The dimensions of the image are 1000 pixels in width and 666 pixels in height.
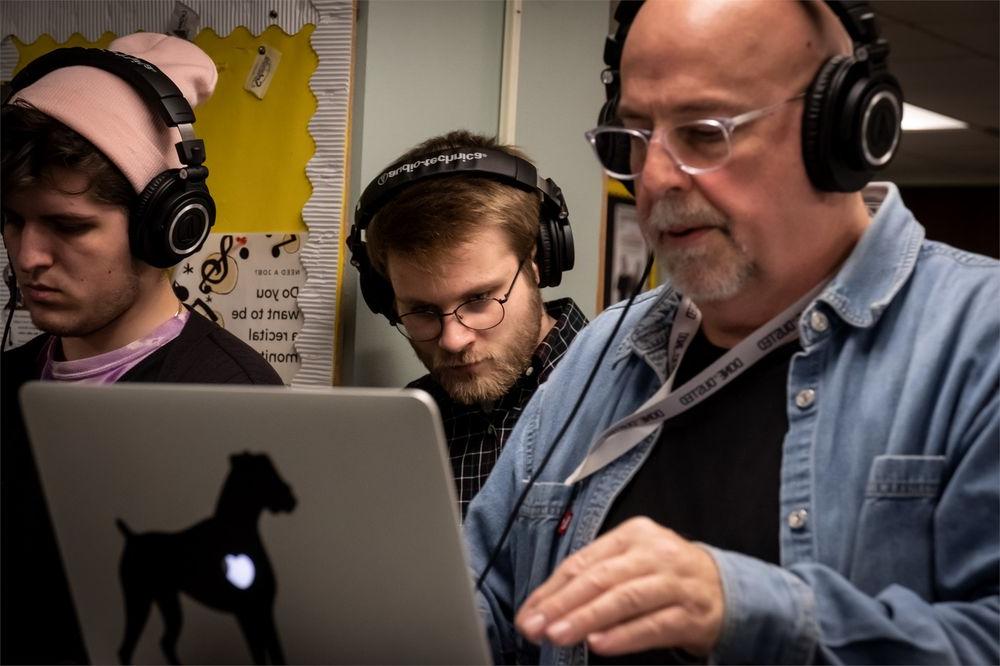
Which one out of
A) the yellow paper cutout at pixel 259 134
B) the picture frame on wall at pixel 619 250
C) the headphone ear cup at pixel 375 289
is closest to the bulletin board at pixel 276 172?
the yellow paper cutout at pixel 259 134

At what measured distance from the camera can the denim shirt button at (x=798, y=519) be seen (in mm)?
1016

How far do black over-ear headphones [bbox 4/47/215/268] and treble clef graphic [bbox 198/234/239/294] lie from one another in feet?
1.76

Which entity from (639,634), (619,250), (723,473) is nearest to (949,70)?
(619,250)

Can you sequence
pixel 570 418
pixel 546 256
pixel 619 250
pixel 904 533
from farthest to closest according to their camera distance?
1. pixel 619 250
2. pixel 546 256
3. pixel 570 418
4. pixel 904 533

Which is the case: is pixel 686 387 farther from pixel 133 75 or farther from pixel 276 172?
pixel 276 172

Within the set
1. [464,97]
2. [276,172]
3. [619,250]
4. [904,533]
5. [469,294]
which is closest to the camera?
[904,533]

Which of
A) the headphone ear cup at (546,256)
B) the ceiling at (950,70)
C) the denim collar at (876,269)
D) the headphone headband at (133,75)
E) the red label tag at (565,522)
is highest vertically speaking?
the ceiling at (950,70)

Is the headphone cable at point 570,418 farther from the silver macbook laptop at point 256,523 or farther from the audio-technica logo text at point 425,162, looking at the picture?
the audio-technica logo text at point 425,162

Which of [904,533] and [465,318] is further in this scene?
[465,318]

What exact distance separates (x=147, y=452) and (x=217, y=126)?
143 cm

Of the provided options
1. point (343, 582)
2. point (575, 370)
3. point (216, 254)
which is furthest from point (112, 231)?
point (343, 582)

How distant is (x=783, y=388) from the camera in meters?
1.11

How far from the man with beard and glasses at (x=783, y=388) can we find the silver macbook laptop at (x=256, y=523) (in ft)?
0.47

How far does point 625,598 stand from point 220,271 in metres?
1.57
